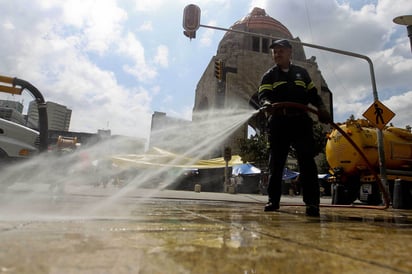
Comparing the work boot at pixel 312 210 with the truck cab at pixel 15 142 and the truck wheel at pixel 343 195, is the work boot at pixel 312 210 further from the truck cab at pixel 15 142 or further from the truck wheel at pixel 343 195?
the truck cab at pixel 15 142

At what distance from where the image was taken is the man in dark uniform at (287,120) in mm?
3574

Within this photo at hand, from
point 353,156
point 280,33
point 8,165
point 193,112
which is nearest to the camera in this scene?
point 8,165

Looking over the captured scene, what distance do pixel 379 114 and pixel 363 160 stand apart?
52.1 inches

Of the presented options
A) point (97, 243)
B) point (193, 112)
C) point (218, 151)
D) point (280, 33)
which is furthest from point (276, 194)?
point (193, 112)

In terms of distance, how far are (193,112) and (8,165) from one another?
38.1 metres

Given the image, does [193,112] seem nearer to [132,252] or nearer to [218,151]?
[218,151]

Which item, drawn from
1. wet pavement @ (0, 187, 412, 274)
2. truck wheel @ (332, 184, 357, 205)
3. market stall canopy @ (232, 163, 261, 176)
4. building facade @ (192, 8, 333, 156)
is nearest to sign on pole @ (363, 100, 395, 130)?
truck wheel @ (332, 184, 357, 205)

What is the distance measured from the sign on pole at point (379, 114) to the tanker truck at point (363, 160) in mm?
704

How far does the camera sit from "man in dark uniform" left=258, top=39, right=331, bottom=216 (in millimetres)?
3574

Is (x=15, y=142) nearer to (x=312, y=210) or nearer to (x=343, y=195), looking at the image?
(x=312, y=210)

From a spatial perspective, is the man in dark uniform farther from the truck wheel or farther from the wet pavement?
the truck wheel

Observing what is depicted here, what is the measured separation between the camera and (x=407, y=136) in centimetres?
877

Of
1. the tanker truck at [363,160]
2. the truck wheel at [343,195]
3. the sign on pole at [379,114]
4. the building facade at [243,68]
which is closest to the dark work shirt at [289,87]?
the sign on pole at [379,114]

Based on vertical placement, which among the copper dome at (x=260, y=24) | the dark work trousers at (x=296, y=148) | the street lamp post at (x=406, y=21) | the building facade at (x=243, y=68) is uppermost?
the copper dome at (x=260, y=24)
